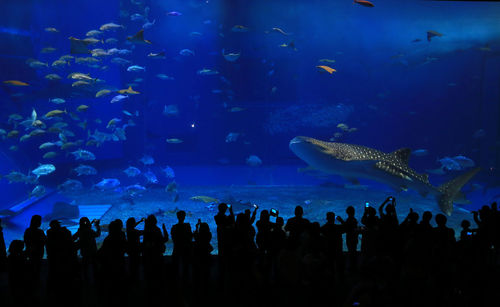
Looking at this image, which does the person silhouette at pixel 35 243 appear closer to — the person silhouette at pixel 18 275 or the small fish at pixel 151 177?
the person silhouette at pixel 18 275

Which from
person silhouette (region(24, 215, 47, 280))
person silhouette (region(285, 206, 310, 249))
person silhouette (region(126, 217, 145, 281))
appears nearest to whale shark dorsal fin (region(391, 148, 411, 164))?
person silhouette (region(285, 206, 310, 249))

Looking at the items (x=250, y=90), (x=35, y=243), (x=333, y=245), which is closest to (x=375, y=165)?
(x=333, y=245)

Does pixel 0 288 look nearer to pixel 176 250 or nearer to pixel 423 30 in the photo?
pixel 176 250

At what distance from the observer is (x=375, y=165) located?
6.37 m

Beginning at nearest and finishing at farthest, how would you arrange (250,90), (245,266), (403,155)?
(245,266), (403,155), (250,90)

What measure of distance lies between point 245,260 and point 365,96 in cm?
2560

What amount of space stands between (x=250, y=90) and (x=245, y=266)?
20.4 m

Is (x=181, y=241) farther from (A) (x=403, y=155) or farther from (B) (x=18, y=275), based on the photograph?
(A) (x=403, y=155)

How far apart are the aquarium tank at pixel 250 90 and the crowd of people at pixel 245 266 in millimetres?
8711

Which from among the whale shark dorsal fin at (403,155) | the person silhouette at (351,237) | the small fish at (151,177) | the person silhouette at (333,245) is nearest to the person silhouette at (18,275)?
the person silhouette at (333,245)

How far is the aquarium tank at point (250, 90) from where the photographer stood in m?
14.6

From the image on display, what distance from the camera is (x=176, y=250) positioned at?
3.26m

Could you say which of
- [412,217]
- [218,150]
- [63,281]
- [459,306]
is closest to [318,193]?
[412,217]

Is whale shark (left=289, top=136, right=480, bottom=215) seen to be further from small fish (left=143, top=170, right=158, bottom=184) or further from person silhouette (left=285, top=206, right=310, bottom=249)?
small fish (left=143, top=170, right=158, bottom=184)
